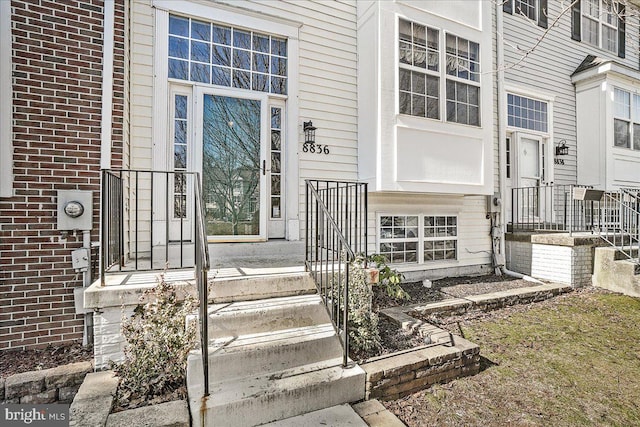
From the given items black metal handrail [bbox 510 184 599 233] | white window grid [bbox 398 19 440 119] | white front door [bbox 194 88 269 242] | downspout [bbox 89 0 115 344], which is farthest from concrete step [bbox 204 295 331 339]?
black metal handrail [bbox 510 184 599 233]

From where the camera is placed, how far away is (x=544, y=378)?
2.91 meters

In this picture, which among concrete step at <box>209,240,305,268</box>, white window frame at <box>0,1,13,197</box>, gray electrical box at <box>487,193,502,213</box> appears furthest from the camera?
gray electrical box at <box>487,193,502,213</box>

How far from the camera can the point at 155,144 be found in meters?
4.00

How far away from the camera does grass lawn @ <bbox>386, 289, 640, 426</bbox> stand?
2428 mm

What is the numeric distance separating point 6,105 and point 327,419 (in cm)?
392

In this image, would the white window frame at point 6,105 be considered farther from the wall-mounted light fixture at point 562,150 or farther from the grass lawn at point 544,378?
the wall-mounted light fixture at point 562,150

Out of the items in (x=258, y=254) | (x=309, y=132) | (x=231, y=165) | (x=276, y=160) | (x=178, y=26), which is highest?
(x=178, y=26)

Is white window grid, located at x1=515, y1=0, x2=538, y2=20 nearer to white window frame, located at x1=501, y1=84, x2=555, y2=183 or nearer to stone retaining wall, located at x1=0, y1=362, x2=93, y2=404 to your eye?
white window frame, located at x1=501, y1=84, x2=555, y2=183

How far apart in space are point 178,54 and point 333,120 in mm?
2263

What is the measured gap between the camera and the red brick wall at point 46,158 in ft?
10.3

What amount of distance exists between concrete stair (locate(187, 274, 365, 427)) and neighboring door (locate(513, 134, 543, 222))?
586cm

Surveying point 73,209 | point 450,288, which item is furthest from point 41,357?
point 450,288

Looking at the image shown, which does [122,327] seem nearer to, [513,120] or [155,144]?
[155,144]

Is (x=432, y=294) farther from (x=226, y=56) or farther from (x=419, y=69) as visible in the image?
(x=226, y=56)
